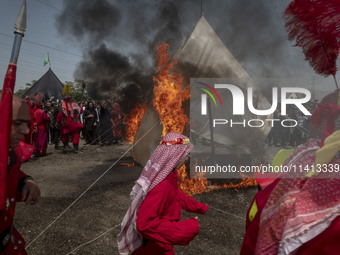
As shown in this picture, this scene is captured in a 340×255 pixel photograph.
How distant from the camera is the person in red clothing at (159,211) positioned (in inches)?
69.1

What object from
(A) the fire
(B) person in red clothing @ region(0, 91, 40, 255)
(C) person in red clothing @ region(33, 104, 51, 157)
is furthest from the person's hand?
(C) person in red clothing @ region(33, 104, 51, 157)

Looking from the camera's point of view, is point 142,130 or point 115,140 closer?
point 142,130

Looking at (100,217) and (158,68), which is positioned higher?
(158,68)

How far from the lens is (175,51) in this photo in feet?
18.5

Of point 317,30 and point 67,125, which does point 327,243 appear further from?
point 67,125

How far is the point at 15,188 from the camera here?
148cm

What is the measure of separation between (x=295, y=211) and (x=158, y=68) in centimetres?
487

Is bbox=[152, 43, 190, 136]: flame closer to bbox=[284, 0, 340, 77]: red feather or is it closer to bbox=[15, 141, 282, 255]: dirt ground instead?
bbox=[15, 141, 282, 255]: dirt ground

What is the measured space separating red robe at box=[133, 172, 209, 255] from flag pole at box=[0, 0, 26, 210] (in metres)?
0.93

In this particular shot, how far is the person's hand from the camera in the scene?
1.61 m

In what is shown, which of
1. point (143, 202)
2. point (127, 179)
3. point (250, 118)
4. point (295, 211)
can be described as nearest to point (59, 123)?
point (127, 179)

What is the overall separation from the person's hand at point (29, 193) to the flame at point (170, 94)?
382cm

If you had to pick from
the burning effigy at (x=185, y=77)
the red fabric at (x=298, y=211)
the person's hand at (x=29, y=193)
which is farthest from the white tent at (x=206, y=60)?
the red fabric at (x=298, y=211)

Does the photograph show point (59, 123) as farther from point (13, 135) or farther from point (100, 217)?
point (13, 135)
